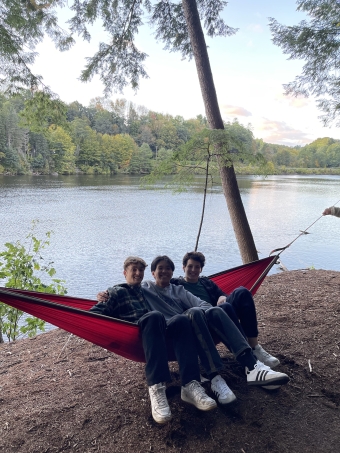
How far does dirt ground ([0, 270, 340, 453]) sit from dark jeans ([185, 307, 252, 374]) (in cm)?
18

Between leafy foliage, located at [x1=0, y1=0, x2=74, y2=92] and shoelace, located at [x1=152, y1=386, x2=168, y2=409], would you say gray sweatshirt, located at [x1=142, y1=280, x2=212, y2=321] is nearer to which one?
shoelace, located at [x1=152, y1=386, x2=168, y2=409]

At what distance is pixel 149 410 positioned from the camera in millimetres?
1420

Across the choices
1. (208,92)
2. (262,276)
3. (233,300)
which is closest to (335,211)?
(262,276)

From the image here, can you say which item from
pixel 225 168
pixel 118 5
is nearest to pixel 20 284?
pixel 225 168

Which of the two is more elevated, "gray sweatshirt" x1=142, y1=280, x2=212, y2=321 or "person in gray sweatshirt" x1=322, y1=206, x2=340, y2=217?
"person in gray sweatshirt" x1=322, y1=206, x2=340, y2=217

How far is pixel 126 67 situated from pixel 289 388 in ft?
12.9

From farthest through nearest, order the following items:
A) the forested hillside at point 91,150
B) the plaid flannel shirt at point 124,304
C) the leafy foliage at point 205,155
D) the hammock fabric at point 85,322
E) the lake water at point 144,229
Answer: the forested hillside at point 91,150
the lake water at point 144,229
the leafy foliage at point 205,155
the plaid flannel shirt at point 124,304
the hammock fabric at point 85,322

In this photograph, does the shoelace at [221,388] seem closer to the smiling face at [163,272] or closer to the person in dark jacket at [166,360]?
the person in dark jacket at [166,360]

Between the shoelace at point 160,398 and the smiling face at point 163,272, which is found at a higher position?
the smiling face at point 163,272

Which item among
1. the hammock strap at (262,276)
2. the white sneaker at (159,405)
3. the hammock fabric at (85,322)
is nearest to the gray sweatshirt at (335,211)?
the hammock strap at (262,276)

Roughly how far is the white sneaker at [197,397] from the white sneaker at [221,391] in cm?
8

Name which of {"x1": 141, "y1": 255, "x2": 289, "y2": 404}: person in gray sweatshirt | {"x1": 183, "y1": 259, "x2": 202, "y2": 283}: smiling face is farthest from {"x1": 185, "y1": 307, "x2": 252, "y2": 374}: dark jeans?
{"x1": 183, "y1": 259, "x2": 202, "y2": 283}: smiling face

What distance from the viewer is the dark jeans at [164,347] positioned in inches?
53.7

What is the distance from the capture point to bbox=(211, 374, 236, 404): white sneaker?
4.49ft
